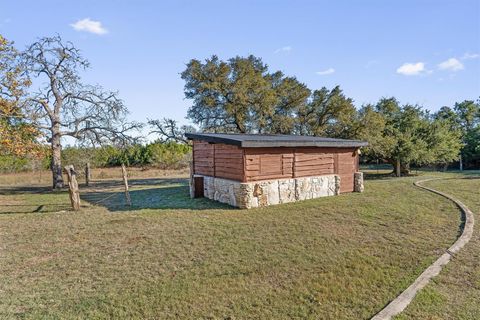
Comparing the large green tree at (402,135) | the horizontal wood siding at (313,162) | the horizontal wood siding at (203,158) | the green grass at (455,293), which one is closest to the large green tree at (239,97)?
the large green tree at (402,135)

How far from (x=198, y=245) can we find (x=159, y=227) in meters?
1.89

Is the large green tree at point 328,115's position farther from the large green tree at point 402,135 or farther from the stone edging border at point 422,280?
the stone edging border at point 422,280

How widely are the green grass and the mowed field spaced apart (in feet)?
0.06

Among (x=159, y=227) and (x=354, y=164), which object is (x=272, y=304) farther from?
(x=354, y=164)

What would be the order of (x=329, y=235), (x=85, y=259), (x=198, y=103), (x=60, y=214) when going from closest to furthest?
(x=85, y=259)
(x=329, y=235)
(x=60, y=214)
(x=198, y=103)

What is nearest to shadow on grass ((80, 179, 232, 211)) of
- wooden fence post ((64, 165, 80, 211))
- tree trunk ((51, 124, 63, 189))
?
wooden fence post ((64, 165, 80, 211))

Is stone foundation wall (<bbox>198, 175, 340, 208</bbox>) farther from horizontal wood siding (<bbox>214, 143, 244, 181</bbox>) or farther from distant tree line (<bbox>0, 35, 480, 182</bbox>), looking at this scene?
distant tree line (<bbox>0, 35, 480, 182</bbox>)

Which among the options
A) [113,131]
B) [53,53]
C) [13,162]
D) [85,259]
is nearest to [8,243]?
[85,259]

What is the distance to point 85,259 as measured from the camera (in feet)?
19.5

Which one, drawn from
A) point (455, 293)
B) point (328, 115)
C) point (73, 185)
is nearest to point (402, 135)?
point (328, 115)

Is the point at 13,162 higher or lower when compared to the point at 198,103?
lower

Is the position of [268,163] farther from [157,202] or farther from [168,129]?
[168,129]

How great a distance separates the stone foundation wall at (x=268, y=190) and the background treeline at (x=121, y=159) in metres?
9.99

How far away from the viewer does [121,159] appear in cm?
3080
